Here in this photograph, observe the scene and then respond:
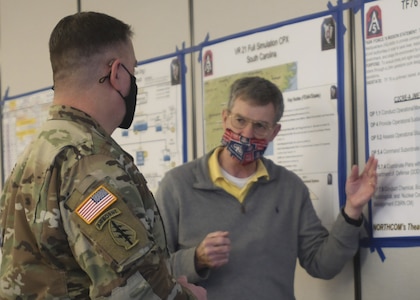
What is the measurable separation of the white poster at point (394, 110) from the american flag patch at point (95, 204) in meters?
1.25

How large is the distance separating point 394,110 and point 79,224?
4.35 ft

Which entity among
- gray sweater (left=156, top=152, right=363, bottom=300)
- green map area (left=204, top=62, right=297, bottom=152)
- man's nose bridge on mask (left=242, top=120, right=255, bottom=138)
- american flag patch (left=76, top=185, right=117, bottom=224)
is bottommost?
gray sweater (left=156, top=152, right=363, bottom=300)

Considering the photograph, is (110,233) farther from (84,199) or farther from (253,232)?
(253,232)

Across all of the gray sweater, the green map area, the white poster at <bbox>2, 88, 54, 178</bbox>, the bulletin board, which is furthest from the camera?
the white poster at <bbox>2, 88, 54, 178</bbox>

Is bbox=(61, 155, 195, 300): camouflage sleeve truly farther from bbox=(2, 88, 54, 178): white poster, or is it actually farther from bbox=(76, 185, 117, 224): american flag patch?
bbox=(2, 88, 54, 178): white poster

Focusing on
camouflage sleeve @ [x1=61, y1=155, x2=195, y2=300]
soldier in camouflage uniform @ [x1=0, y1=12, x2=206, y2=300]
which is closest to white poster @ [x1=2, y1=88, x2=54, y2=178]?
soldier in camouflage uniform @ [x1=0, y1=12, x2=206, y2=300]

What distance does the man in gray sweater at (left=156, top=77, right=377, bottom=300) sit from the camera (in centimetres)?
210

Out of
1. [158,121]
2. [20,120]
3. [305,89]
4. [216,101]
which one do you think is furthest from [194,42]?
A: [20,120]

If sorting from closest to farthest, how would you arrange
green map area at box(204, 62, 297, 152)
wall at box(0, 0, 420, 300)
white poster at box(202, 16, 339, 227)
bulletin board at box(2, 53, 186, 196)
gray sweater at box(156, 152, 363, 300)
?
gray sweater at box(156, 152, 363, 300)
wall at box(0, 0, 420, 300)
white poster at box(202, 16, 339, 227)
green map area at box(204, 62, 297, 152)
bulletin board at box(2, 53, 186, 196)

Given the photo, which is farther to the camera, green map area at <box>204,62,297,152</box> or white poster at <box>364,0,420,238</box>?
green map area at <box>204,62,297,152</box>

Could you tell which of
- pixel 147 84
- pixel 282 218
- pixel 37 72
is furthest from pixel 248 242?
pixel 37 72

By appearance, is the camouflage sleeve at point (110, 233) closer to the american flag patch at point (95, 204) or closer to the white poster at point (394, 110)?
the american flag patch at point (95, 204)

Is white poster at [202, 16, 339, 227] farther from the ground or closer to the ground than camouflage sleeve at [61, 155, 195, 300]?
farther from the ground

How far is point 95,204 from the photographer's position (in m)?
1.25
